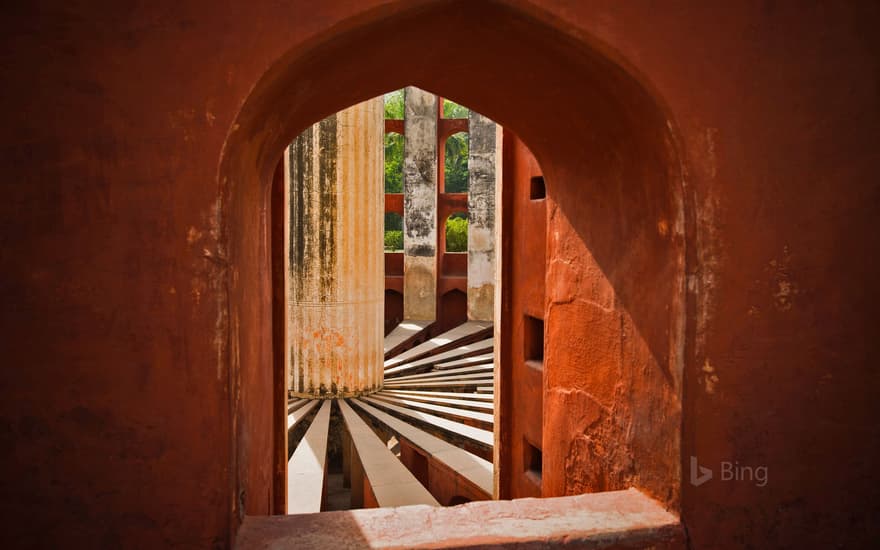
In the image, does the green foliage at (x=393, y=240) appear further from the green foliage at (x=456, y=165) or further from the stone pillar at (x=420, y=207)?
the stone pillar at (x=420, y=207)

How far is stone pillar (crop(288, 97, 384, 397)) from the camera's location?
26.2 ft

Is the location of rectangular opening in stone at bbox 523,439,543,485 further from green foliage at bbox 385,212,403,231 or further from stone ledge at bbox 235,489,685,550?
green foliage at bbox 385,212,403,231

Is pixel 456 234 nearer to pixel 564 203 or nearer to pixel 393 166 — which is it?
pixel 393 166

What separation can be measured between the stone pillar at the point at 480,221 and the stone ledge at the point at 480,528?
40.9ft

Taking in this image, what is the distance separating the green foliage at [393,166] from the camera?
26.2 metres

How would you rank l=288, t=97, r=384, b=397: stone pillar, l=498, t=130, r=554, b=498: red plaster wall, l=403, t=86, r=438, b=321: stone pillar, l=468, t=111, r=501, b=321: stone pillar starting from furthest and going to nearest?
l=403, t=86, r=438, b=321: stone pillar < l=468, t=111, r=501, b=321: stone pillar < l=288, t=97, r=384, b=397: stone pillar < l=498, t=130, r=554, b=498: red plaster wall

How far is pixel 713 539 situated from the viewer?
7.25 ft

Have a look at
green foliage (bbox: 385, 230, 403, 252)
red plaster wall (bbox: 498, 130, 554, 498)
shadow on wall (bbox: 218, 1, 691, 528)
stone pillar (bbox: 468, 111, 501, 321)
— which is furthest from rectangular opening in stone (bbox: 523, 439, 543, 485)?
green foliage (bbox: 385, 230, 403, 252)

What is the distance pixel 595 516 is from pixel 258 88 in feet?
6.54

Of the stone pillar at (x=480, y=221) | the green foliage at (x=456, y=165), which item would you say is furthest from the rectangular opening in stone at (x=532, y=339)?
the green foliage at (x=456, y=165)

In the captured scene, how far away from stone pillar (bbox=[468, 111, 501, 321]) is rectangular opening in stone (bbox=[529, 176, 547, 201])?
10625 mm

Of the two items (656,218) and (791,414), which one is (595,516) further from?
(656,218)

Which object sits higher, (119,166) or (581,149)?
(581,149)

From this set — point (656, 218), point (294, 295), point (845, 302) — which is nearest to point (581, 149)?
point (656, 218)
